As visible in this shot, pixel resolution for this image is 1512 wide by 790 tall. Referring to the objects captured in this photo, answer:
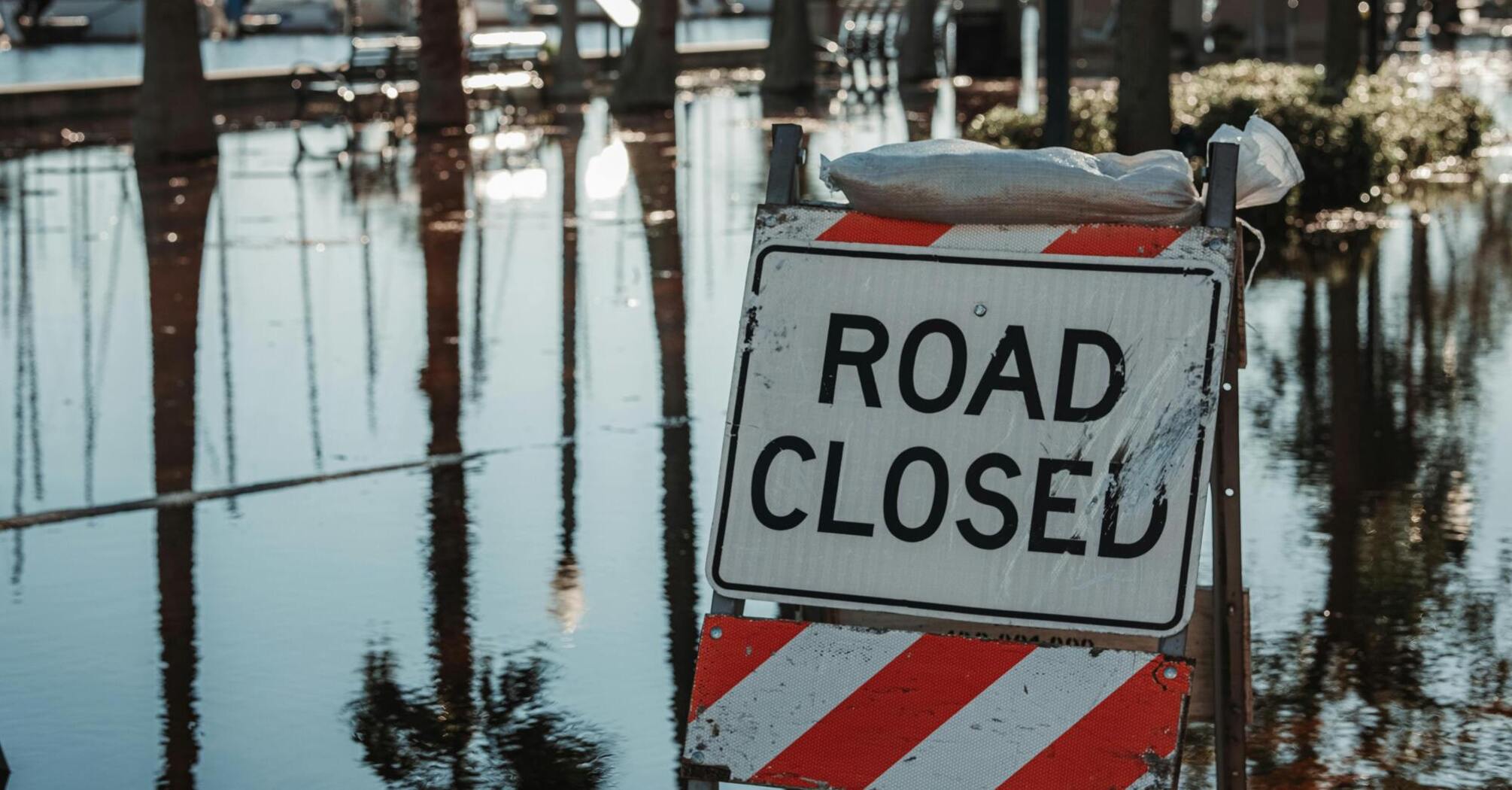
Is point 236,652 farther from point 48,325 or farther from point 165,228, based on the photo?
point 165,228

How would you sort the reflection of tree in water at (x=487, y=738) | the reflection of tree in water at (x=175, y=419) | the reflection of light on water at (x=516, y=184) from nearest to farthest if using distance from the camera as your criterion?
the reflection of tree in water at (x=487, y=738) < the reflection of tree in water at (x=175, y=419) < the reflection of light on water at (x=516, y=184)

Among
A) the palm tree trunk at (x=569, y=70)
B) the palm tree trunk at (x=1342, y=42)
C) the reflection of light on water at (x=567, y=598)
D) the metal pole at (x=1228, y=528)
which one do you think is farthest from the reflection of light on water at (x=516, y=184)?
the metal pole at (x=1228, y=528)

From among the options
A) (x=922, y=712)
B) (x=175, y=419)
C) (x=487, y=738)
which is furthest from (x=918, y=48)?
(x=922, y=712)

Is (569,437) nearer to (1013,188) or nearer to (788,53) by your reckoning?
(1013,188)

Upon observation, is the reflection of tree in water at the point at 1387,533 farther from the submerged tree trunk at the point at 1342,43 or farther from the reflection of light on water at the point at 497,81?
the reflection of light on water at the point at 497,81

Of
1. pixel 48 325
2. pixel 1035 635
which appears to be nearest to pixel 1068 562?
pixel 1035 635

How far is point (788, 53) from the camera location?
31.3 m

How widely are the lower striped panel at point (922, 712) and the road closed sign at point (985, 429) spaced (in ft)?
0.22

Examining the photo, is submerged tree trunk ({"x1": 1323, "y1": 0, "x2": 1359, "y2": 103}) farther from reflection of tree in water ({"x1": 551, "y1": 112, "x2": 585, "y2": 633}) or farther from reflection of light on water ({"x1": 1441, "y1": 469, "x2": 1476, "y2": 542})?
reflection of light on water ({"x1": 1441, "y1": 469, "x2": 1476, "y2": 542})

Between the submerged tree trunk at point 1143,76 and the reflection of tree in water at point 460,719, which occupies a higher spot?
the submerged tree trunk at point 1143,76

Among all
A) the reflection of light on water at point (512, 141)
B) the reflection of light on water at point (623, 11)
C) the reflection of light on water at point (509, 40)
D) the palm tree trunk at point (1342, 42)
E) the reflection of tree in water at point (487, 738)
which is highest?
the reflection of light on water at point (623, 11)

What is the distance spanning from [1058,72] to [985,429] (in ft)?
28.7

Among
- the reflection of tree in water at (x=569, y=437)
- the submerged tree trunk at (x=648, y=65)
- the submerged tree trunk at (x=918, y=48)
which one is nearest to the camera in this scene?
the reflection of tree in water at (x=569, y=437)

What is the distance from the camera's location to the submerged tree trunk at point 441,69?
23.7 m
